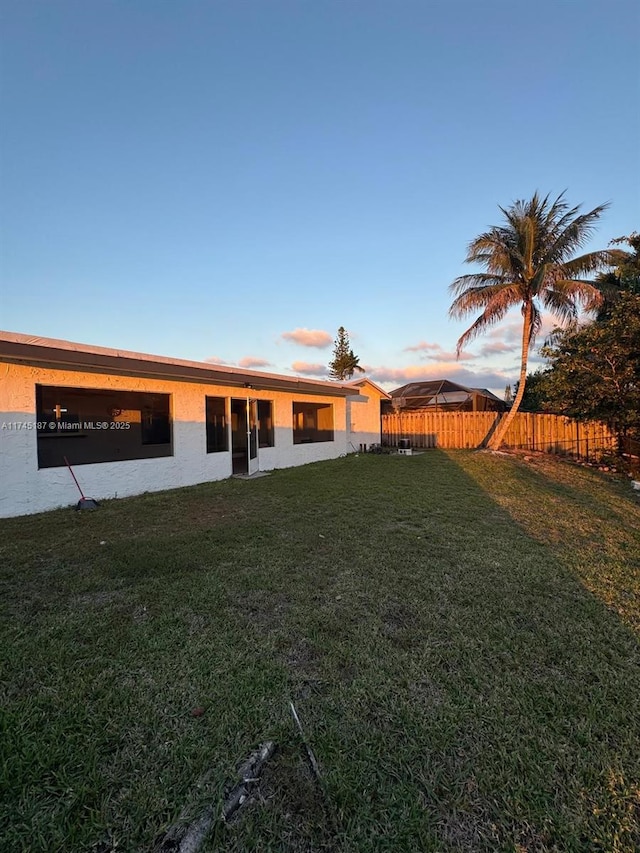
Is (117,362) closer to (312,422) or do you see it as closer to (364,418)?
(312,422)

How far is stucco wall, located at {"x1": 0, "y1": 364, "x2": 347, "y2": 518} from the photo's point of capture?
18.4ft

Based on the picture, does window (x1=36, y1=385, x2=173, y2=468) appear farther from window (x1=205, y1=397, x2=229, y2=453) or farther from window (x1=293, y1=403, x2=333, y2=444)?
window (x1=293, y1=403, x2=333, y2=444)

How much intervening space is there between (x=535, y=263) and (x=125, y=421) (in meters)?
12.7

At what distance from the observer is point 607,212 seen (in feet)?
35.8

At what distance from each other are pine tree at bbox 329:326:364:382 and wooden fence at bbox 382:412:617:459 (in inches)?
689

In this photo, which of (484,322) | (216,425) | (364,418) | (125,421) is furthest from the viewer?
(364,418)

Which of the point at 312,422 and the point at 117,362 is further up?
the point at 117,362

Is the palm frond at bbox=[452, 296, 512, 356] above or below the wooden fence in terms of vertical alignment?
above

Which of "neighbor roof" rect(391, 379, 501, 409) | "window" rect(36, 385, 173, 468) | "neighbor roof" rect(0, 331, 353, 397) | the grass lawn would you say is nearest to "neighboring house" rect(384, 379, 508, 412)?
"neighbor roof" rect(391, 379, 501, 409)

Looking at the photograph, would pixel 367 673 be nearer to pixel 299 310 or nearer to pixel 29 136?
pixel 29 136

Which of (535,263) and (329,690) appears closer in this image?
(329,690)

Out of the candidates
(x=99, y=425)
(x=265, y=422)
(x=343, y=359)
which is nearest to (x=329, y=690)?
(x=99, y=425)

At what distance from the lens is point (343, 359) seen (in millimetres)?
33906

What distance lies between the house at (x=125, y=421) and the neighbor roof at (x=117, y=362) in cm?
2
